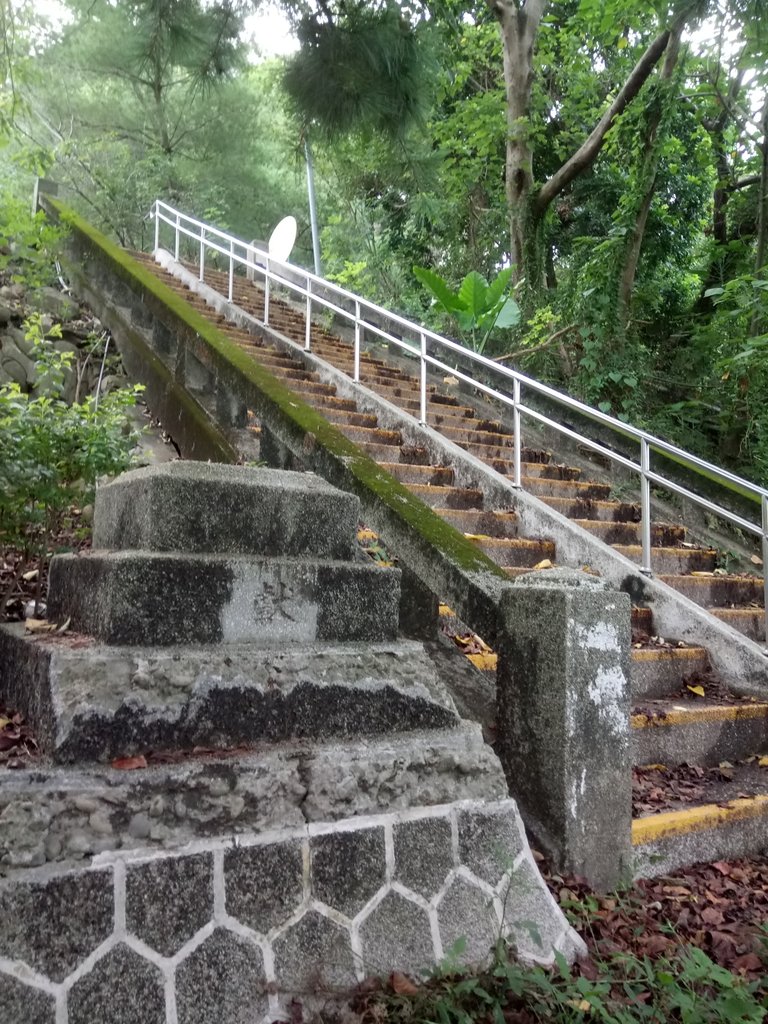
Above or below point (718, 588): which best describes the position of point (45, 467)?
above

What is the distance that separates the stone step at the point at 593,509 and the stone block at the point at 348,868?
342cm

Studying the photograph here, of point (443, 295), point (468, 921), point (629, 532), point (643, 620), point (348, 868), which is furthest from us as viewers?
point (443, 295)

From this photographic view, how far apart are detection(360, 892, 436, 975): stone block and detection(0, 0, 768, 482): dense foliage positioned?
427 cm

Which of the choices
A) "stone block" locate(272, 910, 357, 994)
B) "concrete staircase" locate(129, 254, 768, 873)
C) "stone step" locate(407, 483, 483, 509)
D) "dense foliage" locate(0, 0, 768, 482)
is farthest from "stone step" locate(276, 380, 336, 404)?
"stone block" locate(272, 910, 357, 994)

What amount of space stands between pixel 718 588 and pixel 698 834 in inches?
89.7

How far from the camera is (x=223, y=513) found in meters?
2.20

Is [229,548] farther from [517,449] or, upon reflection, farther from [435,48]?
[435,48]

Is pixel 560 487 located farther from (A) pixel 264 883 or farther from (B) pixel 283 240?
(B) pixel 283 240

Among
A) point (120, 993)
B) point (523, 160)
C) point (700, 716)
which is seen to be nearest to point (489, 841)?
point (120, 993)

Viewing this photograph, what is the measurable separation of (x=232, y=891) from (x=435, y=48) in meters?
5.16

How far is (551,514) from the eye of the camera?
14.9 ft

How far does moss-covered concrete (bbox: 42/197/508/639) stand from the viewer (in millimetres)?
2758

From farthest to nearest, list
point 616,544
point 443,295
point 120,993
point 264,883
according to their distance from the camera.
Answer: point 443,295 < point 616,544 < point 264,883 < point 120,993

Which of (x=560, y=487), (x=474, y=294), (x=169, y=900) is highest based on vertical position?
(x=474, y=294)
